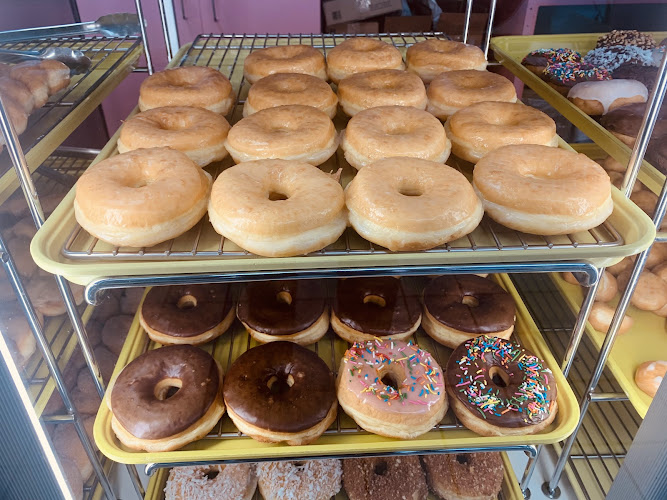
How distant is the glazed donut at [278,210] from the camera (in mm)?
1112

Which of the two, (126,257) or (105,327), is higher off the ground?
(126,257)

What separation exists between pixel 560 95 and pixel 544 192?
38.9 inches

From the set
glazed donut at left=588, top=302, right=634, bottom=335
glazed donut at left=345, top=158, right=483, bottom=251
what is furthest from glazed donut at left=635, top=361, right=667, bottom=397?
glazed donut at left=345, top=158, right=483, bottom=251

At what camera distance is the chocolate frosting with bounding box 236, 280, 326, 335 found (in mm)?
1558

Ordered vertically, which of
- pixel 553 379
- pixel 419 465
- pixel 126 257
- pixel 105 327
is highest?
pixel 126 257

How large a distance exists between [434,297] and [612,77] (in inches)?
47.9

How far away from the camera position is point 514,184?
3.96 ft

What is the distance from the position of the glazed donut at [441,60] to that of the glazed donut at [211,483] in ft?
5.23

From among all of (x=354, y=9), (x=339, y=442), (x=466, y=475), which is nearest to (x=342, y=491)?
(x=466, y=475)

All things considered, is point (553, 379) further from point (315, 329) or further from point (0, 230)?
point (0, 230)

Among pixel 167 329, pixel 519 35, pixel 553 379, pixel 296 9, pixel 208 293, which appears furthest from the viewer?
pixel 296 9

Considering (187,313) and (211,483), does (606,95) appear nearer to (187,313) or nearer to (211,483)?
(187,313)

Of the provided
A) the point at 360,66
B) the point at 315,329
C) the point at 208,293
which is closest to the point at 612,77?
the point at 360,66

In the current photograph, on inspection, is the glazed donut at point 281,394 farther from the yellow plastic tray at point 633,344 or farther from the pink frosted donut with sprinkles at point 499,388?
the yellow plastic tray at point 633,344
